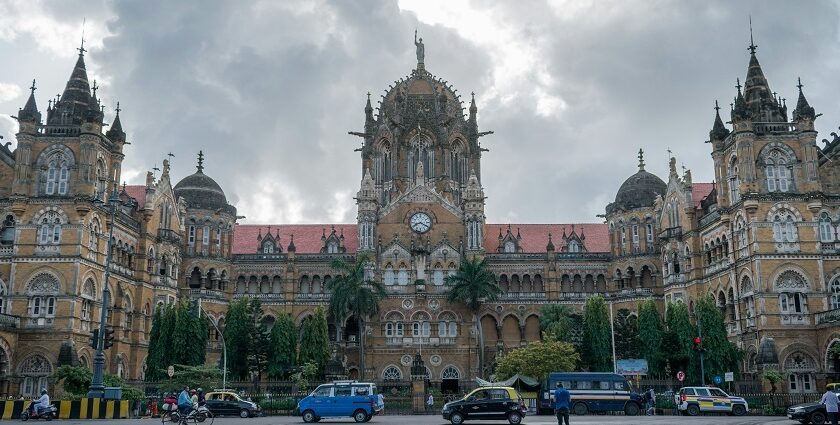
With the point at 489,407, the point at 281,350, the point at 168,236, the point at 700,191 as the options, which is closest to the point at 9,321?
the point at 168,236

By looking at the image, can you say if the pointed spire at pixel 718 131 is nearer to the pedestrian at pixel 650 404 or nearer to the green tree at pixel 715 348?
the green tree at pixel 715 348

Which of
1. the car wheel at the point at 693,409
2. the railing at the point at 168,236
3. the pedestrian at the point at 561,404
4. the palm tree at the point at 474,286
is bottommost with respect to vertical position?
the car wheel at the point at 693,409

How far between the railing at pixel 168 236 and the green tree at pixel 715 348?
153ft

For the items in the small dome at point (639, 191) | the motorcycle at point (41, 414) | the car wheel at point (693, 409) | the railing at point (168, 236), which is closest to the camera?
the motorcycle at point (41, 414)

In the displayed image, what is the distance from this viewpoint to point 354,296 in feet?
240

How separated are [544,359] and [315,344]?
18.5 meters

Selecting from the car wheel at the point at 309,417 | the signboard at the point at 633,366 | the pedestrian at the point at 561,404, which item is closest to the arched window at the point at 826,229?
the signboard at the point at 633,366

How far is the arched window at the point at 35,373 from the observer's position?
58.7 m

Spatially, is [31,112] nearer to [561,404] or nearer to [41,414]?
[41,414]

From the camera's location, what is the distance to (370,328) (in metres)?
77.7

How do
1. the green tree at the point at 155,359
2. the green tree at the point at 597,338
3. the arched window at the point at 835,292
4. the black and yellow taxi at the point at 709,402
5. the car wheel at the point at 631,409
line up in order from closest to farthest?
the black and yellow taxi at the point at 709,402 < the car wheel at the point at 631,409 < the arched window at the point at 835,292 < the green tree at the point at 155,359 < the green tree at the point at 597,338

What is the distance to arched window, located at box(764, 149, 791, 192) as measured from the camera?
61656 millimetres

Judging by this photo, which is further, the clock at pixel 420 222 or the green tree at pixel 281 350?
the clock at pixel 420 222

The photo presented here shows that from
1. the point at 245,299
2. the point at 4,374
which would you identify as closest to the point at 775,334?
the point at 245,299
